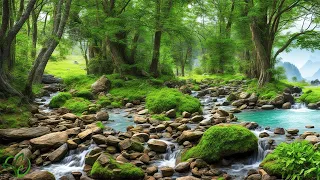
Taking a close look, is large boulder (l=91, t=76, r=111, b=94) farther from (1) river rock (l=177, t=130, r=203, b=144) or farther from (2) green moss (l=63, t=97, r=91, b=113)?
(1) river rock (l=177, t=130, r=203, b=144)

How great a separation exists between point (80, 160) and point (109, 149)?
0.85 metres

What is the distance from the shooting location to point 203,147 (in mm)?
7484

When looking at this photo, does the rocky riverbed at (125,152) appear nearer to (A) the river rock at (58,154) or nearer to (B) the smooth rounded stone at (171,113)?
(A) the river rock at (58,154)

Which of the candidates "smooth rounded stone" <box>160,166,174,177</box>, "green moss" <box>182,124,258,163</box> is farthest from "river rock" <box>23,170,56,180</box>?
"green moss" <box>182,124,258,163</box>

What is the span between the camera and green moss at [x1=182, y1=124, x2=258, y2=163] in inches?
287

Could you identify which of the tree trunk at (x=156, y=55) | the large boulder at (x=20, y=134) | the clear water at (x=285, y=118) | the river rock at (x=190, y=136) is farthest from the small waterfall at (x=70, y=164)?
the tree trunk at (x=156, y=55)

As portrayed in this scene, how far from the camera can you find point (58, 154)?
299 inches

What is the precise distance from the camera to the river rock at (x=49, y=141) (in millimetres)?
7906

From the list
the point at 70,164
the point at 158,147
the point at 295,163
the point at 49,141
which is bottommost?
the point at 70,164

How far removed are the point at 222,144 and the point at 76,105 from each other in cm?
950

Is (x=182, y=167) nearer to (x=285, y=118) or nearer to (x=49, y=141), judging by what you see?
(x=49, y=141)

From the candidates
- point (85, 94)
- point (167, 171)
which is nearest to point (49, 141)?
point (167, 171)

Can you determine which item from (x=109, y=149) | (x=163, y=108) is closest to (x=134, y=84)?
(x=163, y=108)

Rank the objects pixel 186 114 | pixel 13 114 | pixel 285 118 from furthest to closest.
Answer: pixel 285 118, pixel 186 114, pixel 13 114
